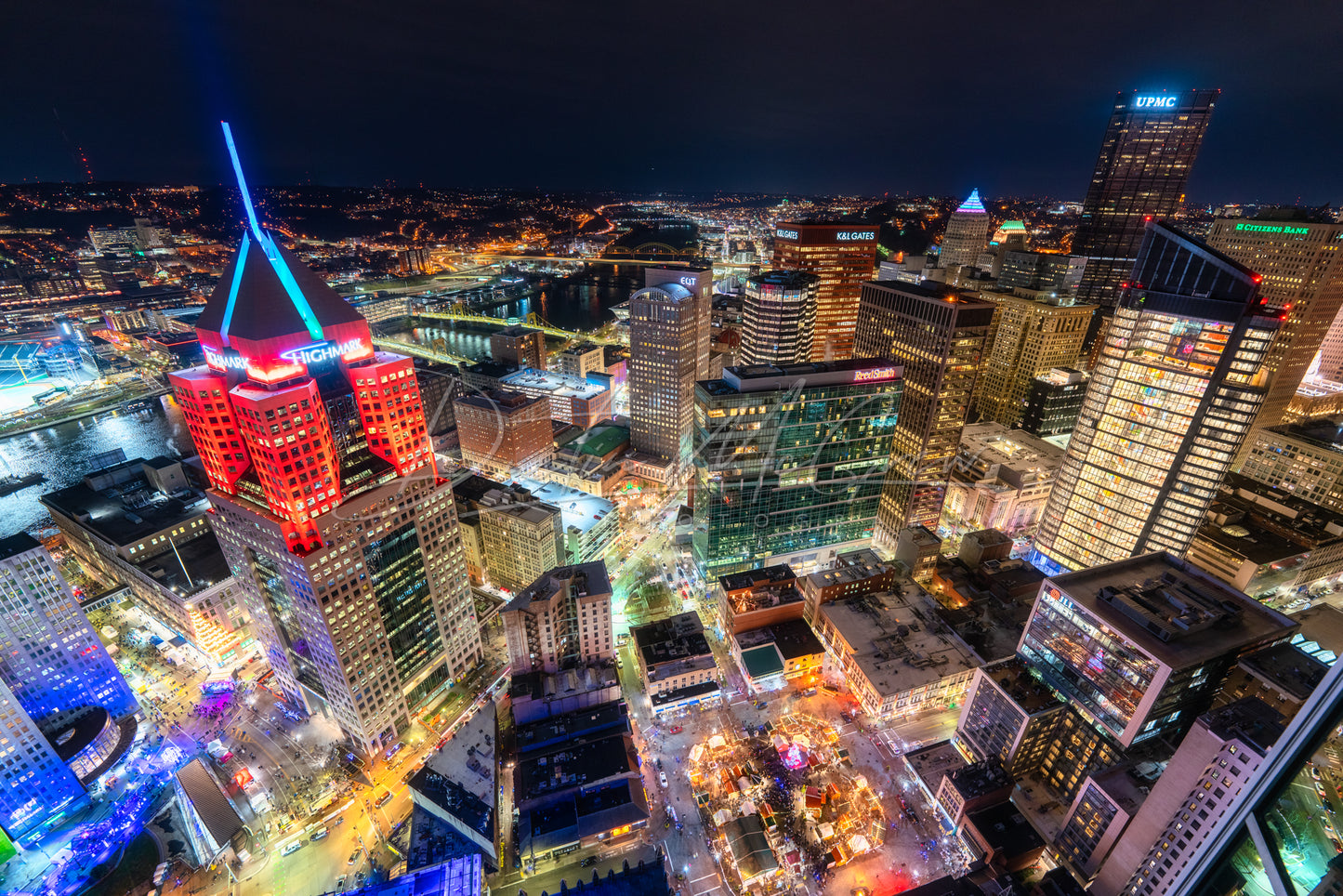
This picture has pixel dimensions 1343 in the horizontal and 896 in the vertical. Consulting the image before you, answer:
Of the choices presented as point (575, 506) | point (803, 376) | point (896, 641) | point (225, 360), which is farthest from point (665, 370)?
point (225, 360)

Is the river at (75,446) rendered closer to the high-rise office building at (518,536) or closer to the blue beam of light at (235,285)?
the high-rise office building at (518,536)

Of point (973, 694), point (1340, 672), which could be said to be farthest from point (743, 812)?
point (1340, 672)

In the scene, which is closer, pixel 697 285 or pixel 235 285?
pixel 235 285

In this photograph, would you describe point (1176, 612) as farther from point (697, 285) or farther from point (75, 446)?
point (75, 446)

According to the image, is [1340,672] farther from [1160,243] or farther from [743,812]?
[1160,243]

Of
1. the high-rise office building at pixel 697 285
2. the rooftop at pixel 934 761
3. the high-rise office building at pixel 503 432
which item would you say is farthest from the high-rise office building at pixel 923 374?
the high-rise office building at pixel 503 432

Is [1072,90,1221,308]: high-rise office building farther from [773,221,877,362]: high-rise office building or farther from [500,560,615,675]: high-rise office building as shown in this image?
[500,560,615,675]: high-rise office building
